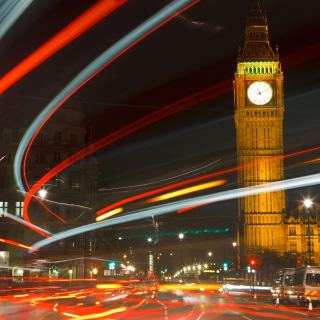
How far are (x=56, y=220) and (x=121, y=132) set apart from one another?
121 ft

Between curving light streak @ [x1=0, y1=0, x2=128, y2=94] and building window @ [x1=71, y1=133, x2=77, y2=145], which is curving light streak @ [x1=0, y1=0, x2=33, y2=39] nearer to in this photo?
curving light streak @ [x1=0, y1=0, x2=128, y2=94]

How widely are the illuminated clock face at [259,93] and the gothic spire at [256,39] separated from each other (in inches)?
268

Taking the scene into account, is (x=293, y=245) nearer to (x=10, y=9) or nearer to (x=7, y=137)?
(x=7, y=137)

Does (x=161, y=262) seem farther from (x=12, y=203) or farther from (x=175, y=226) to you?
(x=12, y=203)

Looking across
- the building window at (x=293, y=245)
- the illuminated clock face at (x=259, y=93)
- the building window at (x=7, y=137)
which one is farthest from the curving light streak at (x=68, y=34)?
the building window at (x=293, y=245)

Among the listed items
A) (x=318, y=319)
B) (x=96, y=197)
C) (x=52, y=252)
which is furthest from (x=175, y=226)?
(x=318, y=319)

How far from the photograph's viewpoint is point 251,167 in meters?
133

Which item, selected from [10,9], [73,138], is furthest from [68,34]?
[73,138]

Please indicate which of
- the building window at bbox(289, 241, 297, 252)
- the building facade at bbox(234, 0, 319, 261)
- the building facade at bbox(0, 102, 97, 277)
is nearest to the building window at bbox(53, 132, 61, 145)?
the building facade at bbox(0, 102, 97, 277)

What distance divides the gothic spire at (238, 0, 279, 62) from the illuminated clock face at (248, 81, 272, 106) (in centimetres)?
681

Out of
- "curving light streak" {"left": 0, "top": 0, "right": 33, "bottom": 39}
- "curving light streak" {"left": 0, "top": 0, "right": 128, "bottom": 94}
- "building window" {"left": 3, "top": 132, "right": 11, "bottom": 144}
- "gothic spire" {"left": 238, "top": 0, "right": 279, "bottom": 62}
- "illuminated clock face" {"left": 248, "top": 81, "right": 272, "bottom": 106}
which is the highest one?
"gothic spire" {"left": 238, "top": 0, "right": 279, "bottom": 62}

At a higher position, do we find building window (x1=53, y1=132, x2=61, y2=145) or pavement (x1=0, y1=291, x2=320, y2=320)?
building window (x1=53, y1=132, x2=61, y2=145)

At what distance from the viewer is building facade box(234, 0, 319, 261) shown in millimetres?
131625

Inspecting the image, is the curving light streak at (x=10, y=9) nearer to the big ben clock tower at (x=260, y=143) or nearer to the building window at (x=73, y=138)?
the building window at (x=73, y=138)
